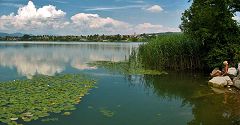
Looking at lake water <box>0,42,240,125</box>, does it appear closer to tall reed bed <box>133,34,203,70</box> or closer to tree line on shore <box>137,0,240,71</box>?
tree line on shore <box>137,0,240,71</box>

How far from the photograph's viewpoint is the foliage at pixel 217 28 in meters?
19.7

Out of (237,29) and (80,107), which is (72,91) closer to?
(80,107)

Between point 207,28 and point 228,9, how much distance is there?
6.00ft

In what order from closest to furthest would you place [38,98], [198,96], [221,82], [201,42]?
[38,98] → [198,96] → [221,82] → [201,42]

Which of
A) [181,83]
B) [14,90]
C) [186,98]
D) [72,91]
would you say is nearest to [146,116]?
[186,98]

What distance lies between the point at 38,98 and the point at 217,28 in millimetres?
13522

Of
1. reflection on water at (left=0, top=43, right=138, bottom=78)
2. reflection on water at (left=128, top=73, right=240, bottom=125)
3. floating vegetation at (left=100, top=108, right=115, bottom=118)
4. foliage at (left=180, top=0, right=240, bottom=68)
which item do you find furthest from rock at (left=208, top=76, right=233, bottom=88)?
reflection on water at (left=0, top=43, right=138, bottom=78)

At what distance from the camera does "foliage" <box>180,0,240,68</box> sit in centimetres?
1970

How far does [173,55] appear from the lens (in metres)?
22.6

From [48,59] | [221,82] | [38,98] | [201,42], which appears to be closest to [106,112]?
[38,98]

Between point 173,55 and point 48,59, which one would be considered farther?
point 48,59

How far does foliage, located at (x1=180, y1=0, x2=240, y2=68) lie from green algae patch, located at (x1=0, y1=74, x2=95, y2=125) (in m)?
8.93

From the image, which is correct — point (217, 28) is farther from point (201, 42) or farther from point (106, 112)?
point (106, 112)

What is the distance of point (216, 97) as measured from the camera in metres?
13.2
